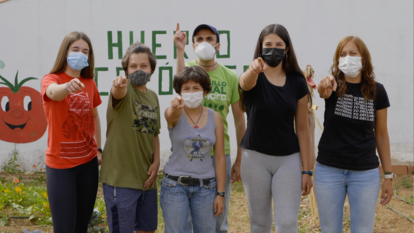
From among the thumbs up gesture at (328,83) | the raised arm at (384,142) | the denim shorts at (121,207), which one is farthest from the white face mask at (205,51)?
the raised arm at (384,142)

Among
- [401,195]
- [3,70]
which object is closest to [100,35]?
[3,70]

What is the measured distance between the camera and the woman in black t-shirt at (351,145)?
2590mm

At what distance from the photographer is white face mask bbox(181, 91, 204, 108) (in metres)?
2.62

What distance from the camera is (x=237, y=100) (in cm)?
314

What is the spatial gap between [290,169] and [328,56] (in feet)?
14.4

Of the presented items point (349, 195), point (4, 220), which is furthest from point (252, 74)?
point (4, 220)

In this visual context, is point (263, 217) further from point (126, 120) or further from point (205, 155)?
point (126, 120)

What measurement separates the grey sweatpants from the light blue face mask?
1.29 m

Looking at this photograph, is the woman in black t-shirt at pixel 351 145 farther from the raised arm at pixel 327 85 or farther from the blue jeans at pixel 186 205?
the blue jeans at pixel 186 205

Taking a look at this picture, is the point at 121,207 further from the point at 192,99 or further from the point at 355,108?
the point at 355,108

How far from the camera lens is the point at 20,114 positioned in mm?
6301

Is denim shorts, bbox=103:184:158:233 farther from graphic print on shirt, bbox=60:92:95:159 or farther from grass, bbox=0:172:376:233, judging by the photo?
grass, bbox=0:172:376:233

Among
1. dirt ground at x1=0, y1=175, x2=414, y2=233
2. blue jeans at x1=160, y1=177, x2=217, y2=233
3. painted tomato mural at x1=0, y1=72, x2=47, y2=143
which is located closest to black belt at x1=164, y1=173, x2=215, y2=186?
Result: blue jeans at x1=160, y1=177, x2=217, y2=233

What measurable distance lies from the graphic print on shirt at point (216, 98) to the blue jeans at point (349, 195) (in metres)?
0.86
